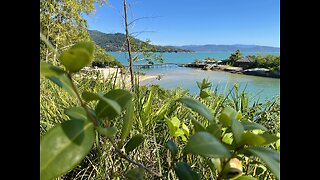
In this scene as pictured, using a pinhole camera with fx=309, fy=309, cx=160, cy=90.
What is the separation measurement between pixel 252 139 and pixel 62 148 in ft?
0.45

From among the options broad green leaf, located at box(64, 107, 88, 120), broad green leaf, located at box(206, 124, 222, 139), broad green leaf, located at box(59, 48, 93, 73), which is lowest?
broad green leaf, located at box(206, 124, 222, 139)

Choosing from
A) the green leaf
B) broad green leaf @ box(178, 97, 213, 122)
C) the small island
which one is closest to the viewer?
the green leaf

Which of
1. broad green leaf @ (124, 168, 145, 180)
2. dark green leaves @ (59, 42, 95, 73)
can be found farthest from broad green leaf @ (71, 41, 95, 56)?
broad green leaf @ (124, 168, 145, 180)

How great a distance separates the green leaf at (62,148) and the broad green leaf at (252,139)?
116mm

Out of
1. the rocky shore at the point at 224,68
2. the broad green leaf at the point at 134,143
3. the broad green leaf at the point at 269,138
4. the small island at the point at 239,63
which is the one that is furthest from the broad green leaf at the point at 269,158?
the small island at the point at 239,63

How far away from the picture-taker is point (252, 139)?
0.76 feet

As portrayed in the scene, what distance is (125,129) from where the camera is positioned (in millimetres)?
289

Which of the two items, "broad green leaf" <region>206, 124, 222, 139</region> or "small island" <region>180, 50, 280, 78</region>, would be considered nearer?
"broad green leaf" <region>206, 124, 222, 139</region>

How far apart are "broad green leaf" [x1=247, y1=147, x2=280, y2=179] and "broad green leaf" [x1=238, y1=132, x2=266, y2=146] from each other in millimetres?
10

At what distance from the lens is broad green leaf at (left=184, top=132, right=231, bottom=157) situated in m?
0.22

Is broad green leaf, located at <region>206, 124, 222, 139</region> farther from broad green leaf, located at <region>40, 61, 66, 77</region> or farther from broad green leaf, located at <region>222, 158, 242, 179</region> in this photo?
broad green leaf, located at <region>40, 61, 66, 77</region>
